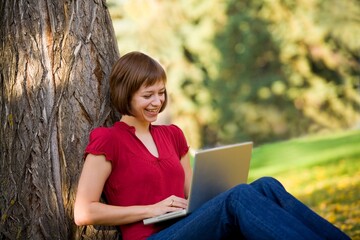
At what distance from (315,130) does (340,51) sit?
1.81 metres

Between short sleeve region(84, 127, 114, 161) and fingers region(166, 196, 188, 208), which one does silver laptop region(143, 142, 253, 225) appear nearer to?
fingers region(166, 196, 188, 208)

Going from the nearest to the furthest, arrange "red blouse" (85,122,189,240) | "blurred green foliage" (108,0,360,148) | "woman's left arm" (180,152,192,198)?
"red blouse" (85,122,189,240)
"woman's left arm" (180,152,192,198)
"blurred green foliage" (108,0,360,148)

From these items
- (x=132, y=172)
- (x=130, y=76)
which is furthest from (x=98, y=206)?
(x=130, y=76)

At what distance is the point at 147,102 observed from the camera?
9.93ft

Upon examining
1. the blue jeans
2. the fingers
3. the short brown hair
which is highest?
the short brown hair

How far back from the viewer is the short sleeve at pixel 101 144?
287 centimetres

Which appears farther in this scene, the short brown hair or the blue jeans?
the short brown hair

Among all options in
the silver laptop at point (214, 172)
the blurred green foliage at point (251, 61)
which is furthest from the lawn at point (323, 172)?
the blurred green foliage at point (251, 61)

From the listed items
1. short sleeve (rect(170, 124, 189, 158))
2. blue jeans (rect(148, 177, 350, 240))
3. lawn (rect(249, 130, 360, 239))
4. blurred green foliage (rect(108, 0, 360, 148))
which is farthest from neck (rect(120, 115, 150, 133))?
blurred green foliage (rect(108, 0, 360, 148))

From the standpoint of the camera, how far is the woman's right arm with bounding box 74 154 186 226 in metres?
2.83

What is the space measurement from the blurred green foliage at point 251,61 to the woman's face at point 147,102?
9675mm

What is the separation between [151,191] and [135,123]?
0.33m

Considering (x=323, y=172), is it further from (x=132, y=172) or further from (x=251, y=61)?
(x=251, y=61)

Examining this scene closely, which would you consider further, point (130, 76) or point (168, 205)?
point (130, 76)
